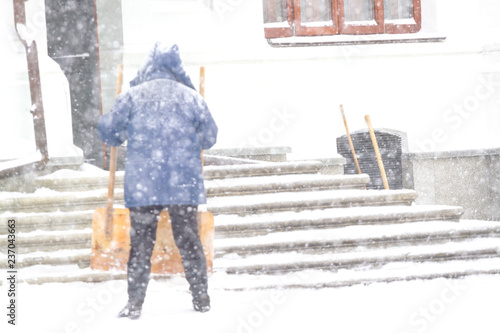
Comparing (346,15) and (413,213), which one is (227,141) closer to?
(346,15)

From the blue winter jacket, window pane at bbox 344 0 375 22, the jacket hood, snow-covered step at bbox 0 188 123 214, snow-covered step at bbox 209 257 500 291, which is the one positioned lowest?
snow-covered step at bbox 209 257 500 291

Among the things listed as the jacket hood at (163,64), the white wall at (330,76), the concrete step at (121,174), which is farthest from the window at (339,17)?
the jacket hood at (163,64)

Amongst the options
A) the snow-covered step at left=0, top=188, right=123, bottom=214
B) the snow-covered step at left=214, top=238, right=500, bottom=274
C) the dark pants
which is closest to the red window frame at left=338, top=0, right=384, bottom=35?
the snow-covered step at left=214, top=238, right=500, bottom=274

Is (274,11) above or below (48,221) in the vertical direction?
above

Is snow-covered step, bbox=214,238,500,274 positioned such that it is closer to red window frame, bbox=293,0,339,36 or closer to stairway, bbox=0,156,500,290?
stairway, bbox=0,156,500,290

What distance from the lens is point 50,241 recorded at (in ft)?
15.6

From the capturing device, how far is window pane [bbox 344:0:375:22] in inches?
316

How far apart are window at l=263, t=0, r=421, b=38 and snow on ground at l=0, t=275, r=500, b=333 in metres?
4.42

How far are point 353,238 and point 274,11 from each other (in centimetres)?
415

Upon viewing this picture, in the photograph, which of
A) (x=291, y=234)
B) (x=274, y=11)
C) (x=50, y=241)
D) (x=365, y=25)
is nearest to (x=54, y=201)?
(x=50, y=241)

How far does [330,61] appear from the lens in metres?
7.93

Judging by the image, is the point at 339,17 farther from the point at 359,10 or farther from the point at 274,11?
the point at 274,11

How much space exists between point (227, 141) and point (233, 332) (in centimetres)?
470

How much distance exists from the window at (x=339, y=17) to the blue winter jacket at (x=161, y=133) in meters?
4.35
